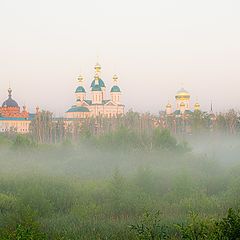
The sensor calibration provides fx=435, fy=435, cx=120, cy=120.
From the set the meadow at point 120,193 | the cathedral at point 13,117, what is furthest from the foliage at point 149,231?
the cathedral at point 13,117

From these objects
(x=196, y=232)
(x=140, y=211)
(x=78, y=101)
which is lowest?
(x=140, y=211)

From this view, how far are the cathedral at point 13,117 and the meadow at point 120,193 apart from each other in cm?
4980

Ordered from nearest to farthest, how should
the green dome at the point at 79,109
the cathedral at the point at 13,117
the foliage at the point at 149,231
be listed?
1. the foliage at the point at 149,231
2. the cathedral at the point at 13,117
3. the green dome at the point at 79,109

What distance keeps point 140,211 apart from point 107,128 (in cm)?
5240

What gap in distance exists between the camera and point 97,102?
10056 centimetres

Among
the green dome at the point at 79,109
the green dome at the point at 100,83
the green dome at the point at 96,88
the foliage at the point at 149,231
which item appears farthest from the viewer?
the green dome at the point at 100,83

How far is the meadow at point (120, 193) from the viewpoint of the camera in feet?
46.1

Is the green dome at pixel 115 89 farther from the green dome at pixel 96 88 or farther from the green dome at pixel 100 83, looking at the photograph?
the green dome at pixel 96 88

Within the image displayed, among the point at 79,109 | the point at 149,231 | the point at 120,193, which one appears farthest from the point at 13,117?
the point at 149,231

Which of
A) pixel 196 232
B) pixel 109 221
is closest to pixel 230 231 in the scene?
pixel 196 232

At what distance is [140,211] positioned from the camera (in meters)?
19.3

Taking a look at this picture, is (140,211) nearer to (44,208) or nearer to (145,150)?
(44,208)

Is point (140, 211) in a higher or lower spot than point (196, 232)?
lower

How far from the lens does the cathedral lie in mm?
92825
